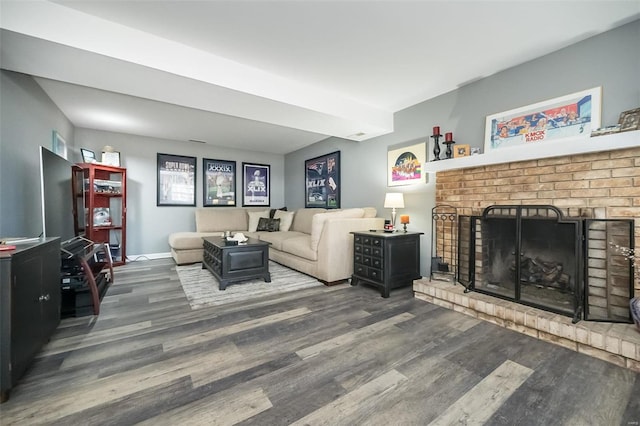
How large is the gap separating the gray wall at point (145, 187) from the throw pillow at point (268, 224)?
4.47ft

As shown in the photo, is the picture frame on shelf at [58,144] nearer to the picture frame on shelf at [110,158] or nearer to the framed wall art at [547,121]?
the picture frame on shelf at [110,158]

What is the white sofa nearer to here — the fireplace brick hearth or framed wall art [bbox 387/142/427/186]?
framed wall art [bbox 387/142/427/186]

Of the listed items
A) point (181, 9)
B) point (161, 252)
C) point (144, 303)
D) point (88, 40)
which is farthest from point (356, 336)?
point (161, 252)

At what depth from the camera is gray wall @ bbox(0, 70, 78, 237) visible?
2.08 m

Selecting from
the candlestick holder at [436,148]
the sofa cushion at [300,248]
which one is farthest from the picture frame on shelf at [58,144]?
the candlestick holder at [436,148]

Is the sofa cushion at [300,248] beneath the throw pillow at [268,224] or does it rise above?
beneath

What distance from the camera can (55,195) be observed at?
7.43 ft

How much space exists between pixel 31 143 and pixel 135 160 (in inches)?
94.4

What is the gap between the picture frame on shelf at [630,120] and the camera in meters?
1.83

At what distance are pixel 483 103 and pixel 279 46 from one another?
2189 mm

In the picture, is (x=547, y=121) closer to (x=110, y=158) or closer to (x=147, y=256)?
(x=110, y=158)

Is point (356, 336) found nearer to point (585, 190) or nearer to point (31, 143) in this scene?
point (585, 190)

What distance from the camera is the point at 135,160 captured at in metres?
4.87

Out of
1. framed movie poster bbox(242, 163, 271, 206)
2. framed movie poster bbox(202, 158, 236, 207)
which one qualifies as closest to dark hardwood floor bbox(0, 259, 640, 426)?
framed movie poster bbox(202, 158, 236, 207)
